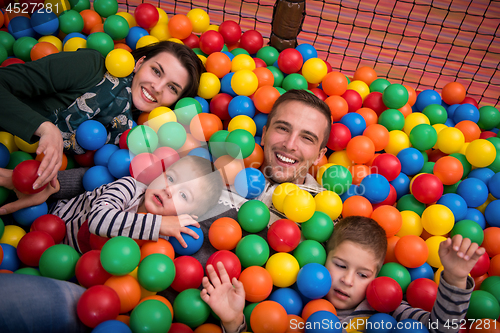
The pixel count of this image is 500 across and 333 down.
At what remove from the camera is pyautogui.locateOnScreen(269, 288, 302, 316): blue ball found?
117 cm

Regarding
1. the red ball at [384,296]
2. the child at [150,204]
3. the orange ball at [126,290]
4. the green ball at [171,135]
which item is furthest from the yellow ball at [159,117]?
the red ball at [384,296]

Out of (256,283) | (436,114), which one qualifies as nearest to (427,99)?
(436,114)

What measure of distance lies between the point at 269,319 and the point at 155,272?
35 centimetres

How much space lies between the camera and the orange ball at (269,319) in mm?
996

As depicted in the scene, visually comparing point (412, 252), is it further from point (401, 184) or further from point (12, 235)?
point (12, 235)

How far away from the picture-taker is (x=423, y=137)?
1.72 m

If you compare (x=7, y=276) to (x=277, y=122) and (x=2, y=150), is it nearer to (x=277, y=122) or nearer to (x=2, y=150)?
(x=2, y=150)

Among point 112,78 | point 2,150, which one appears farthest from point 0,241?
point 112,78

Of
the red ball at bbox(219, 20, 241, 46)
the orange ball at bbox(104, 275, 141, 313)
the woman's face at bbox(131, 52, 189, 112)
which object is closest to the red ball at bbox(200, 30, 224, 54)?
the red ball at bbox(219, 20, 241, 46)

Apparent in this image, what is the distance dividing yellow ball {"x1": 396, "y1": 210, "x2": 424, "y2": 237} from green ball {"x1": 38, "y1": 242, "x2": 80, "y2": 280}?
1.24 metres

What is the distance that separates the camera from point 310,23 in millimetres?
3496

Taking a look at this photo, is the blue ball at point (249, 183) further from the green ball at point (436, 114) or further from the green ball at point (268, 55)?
the green ball at point (436, 114)

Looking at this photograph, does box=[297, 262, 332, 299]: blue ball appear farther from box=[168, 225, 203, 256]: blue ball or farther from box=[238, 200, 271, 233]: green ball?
box=[168, 225, 203, 256]: blue ball

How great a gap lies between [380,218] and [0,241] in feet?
4.59
